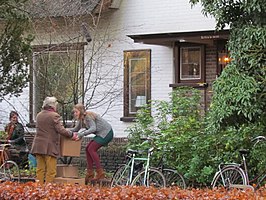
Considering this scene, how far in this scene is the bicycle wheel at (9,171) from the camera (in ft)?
50.9

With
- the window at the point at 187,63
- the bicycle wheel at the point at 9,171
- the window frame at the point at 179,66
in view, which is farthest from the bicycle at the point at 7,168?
the window at the point at 187,63

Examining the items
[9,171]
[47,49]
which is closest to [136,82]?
[47,49]

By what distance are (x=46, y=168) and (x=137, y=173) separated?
1913 mm

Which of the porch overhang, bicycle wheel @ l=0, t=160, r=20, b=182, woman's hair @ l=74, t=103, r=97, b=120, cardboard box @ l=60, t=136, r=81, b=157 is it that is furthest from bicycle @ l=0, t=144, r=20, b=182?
the porch overhang

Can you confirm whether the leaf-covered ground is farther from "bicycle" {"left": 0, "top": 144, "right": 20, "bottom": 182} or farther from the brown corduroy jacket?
"bicycle" {"left": 0, "top": 144, "right": 20, "bottom": 182}

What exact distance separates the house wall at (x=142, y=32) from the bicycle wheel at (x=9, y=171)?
415cm

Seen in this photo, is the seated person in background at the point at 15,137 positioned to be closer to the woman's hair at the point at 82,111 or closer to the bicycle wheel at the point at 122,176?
the woman's hair at the point at 82,111

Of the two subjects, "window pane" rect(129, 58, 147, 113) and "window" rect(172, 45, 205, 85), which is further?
"window pane" rect(129, 58, 147, 113)

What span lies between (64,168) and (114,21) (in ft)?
21.7

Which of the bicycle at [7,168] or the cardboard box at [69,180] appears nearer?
the cardboard box at [69,180]

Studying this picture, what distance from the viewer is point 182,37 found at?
1758 cm

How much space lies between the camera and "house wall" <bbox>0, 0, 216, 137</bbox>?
1852 centimetres

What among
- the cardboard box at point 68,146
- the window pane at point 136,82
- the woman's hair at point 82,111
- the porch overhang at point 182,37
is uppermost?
the porch overhang at point 182,37

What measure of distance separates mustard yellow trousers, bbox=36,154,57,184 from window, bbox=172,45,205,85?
5981 mm
